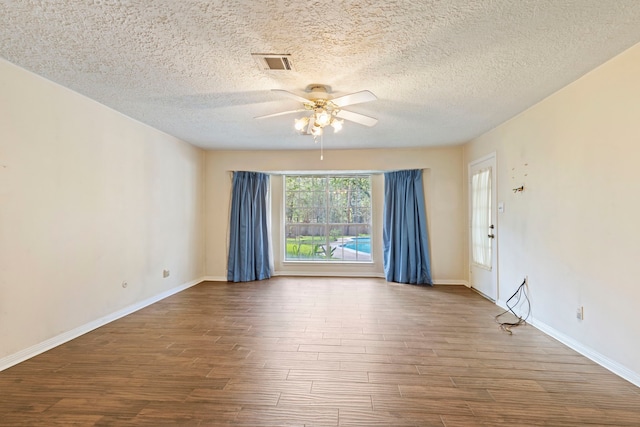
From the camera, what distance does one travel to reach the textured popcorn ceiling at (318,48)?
71.7 inches

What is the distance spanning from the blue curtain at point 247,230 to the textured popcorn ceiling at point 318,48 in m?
2.35

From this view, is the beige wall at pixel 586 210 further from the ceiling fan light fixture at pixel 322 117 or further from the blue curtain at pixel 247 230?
the blue curtain at pixel 247 230

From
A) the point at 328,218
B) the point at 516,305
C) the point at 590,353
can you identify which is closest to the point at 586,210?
the point at 590,353

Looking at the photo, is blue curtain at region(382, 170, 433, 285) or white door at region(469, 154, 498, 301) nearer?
white door at region(469, 154, 498, 301)

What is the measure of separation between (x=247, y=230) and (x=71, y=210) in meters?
2.88

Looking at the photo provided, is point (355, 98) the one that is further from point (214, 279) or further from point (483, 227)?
point (214, 279)

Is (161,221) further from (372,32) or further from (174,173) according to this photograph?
(372,32)

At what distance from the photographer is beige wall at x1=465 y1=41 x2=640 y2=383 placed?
2273 millimetres

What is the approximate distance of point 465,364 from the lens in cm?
251

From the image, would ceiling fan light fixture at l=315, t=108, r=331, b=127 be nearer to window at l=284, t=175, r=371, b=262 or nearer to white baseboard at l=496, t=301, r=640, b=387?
white baseboard at l=496, t=301, r=640, b=387

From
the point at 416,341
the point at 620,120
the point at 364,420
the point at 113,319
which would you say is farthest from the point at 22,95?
the point at 620,120

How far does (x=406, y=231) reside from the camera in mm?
5520

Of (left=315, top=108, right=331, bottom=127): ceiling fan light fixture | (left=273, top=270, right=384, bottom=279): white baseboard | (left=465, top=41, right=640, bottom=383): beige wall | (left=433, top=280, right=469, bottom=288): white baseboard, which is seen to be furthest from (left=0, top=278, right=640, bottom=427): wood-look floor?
(left=273, top=270, right=384, bottom=279): white baseboard

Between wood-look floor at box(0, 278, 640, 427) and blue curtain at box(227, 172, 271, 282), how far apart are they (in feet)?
6.36
